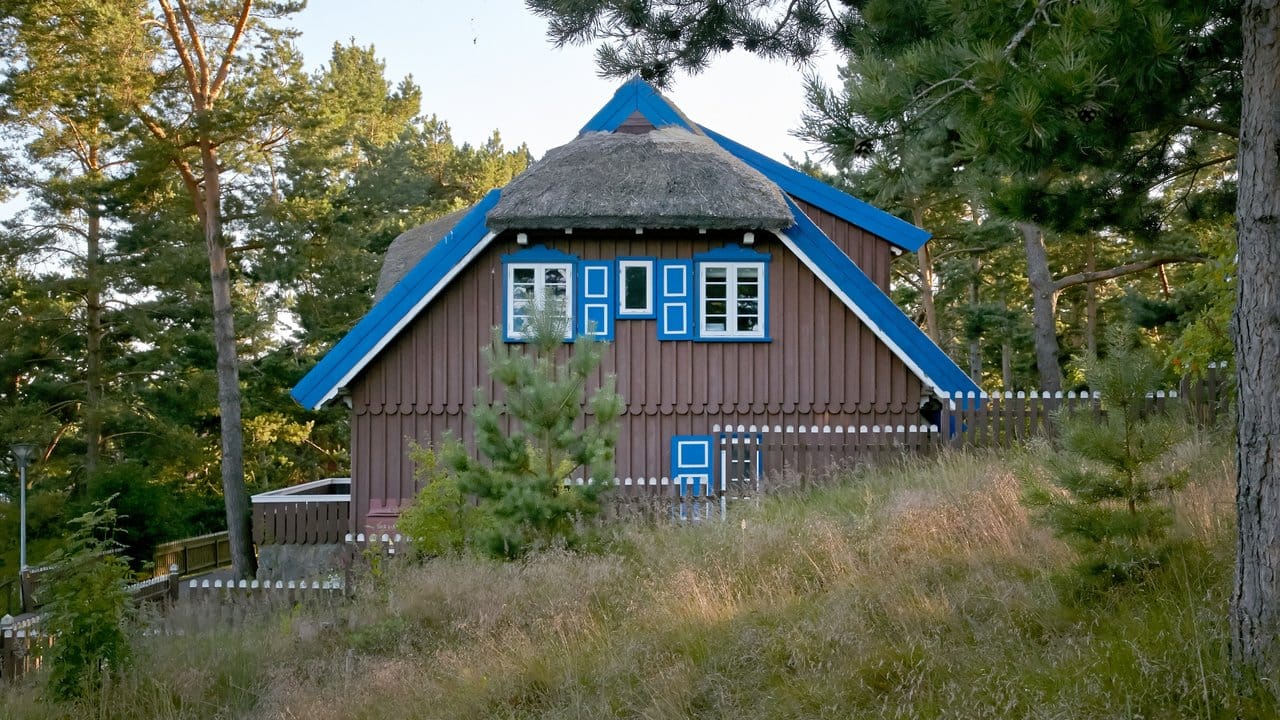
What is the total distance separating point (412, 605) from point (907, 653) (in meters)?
4.10

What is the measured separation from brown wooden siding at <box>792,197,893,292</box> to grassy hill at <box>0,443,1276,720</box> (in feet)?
23.0

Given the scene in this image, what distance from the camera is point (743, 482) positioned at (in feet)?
36.2

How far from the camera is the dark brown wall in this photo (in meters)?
13.9

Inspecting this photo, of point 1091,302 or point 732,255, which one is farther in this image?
point 1091,302

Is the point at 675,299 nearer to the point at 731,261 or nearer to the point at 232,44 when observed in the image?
the point at 731,261

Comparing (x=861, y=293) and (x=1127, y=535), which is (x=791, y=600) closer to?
(x=1127, y=535)

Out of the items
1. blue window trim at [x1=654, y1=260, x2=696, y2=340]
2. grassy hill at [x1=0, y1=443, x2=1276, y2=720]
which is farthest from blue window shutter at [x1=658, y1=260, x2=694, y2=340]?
grassy hill at [x1=0, y1=443, x2=1276, y2=720]

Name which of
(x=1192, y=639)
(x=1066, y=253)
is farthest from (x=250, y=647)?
(x=1066, y=253)

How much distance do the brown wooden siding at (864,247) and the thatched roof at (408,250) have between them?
25.6 ft

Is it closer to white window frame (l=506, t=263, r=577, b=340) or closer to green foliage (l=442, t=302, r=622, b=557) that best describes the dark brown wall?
white window frame (l=506, t=263, r=577, b=340)

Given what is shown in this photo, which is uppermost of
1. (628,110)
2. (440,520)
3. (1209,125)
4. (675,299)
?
(628,110)

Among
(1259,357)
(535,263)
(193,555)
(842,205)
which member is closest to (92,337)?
(193,555)

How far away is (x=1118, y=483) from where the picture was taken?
16.2 feet

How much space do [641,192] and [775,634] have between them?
9.08 m
